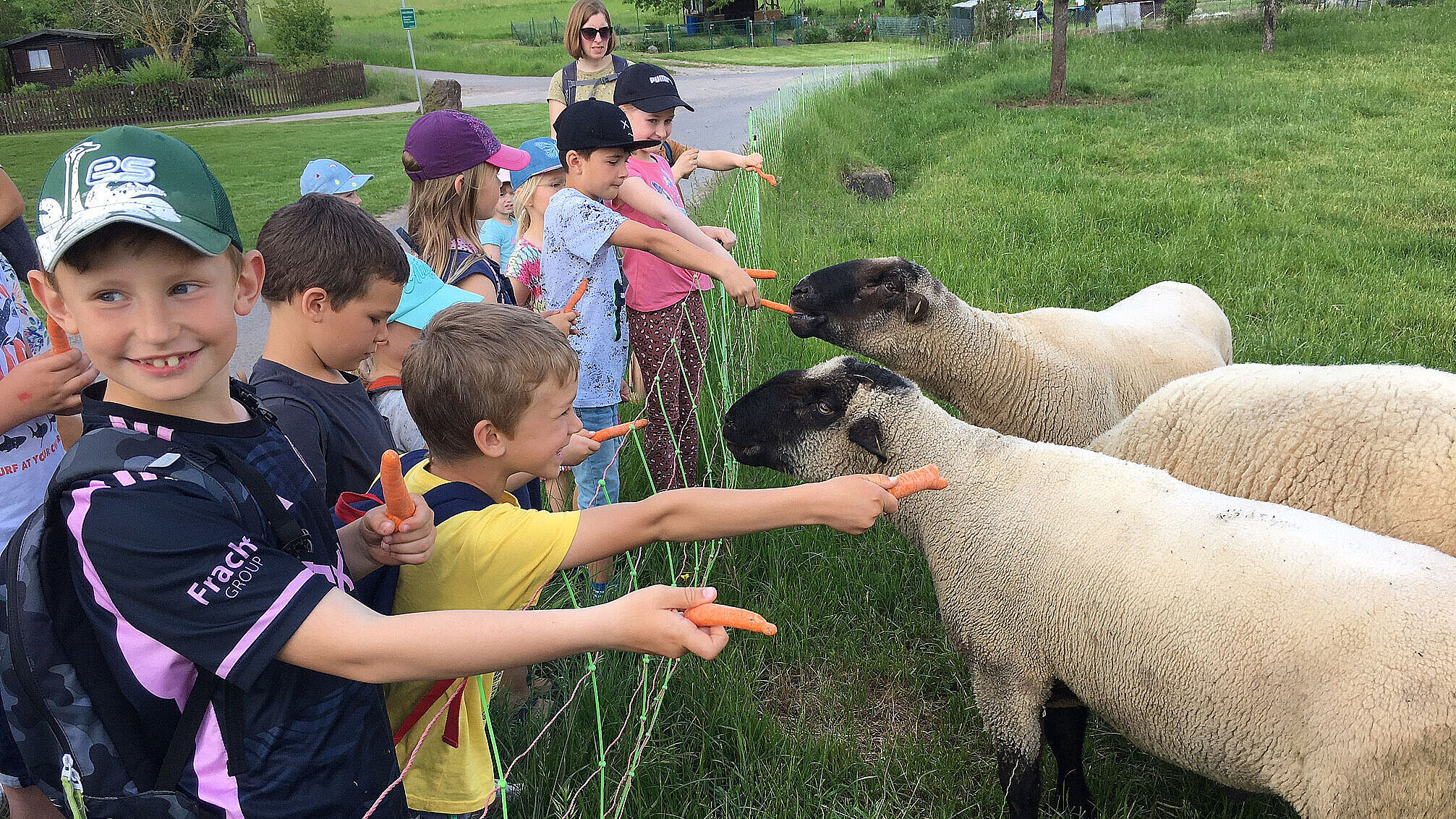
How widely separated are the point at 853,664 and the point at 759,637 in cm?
37

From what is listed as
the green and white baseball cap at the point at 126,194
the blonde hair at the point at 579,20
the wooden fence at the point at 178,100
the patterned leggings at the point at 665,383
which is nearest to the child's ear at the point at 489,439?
the green and white baseball cap at the point at 126,194

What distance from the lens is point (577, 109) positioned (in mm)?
3305

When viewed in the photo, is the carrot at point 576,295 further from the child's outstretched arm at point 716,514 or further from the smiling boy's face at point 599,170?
the child's outstretched arm at point 716,514

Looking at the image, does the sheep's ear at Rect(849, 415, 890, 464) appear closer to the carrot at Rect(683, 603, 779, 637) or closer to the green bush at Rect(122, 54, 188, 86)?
the carrot at Rect(683, 603, 779, 637)

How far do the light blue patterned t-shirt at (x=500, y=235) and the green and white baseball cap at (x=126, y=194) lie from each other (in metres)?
3.26

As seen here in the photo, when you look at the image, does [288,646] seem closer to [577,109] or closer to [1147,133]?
[577,109]

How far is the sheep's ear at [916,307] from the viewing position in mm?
4152

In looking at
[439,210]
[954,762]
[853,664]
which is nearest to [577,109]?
[439,210]

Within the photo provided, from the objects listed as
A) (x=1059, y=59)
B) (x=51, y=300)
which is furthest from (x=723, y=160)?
(x=1059, y=59)

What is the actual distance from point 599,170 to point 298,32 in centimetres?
4025

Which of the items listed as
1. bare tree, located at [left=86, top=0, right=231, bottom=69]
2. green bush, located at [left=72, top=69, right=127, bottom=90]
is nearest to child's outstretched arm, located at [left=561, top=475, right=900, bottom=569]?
green bush, located at [left=72, top=69, right=127, bottom=90]

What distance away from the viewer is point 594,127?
3283 mm

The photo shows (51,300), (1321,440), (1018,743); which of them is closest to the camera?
(51,300)

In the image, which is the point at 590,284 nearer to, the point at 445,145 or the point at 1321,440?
the point at 445,145
